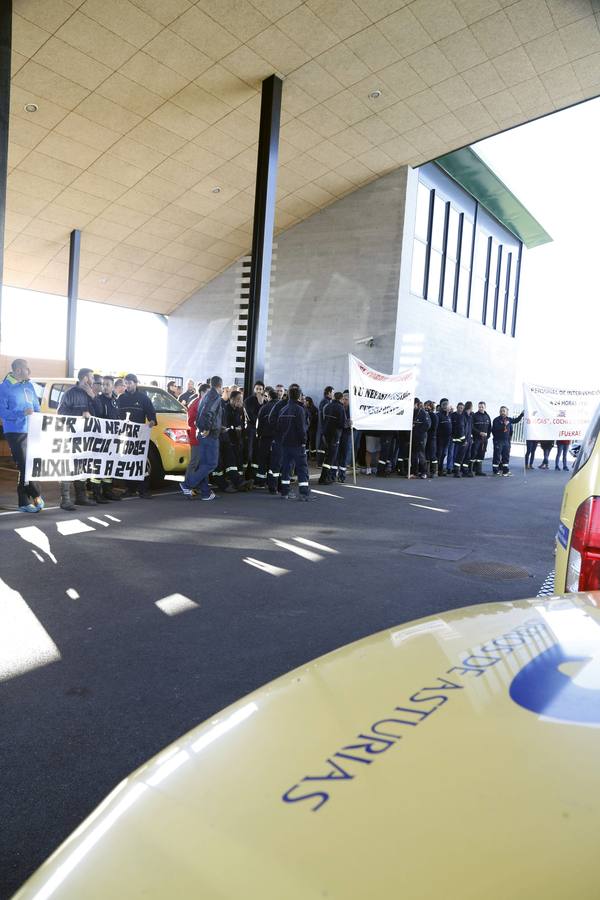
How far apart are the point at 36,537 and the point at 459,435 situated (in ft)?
41.3

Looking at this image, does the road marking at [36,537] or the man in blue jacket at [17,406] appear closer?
the road marking at [36,537]

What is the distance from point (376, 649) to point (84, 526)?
661 cm

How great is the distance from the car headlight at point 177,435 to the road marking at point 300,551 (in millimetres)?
4007

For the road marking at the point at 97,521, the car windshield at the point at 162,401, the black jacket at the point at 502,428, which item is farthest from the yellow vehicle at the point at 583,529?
the black jacket at the point at 502,428

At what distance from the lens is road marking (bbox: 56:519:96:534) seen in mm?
7400

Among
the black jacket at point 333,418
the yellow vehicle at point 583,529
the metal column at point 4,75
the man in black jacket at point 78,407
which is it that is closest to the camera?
the yellow vehicle at point 583,529

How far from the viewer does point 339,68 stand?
14203 millimetres

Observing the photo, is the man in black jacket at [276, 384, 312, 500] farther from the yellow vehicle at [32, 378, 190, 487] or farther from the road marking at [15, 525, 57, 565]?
the road marking at [15, 525, 57, 565]

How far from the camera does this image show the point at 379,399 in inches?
551

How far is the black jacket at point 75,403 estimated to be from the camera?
8953 mm

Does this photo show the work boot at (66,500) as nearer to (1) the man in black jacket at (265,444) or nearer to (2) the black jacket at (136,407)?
(2) the black jacket at (136,407)


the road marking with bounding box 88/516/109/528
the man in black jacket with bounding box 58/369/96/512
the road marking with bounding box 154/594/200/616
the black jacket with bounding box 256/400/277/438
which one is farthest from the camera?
the black jacket with bounding box 256/400/277/438

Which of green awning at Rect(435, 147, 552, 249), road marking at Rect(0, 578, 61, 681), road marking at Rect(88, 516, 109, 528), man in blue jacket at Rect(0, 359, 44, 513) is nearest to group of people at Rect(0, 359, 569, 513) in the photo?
man in blue jacket at Rect(0, 359, 44, 513)

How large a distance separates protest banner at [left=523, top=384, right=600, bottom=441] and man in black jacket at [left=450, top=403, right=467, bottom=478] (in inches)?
126
